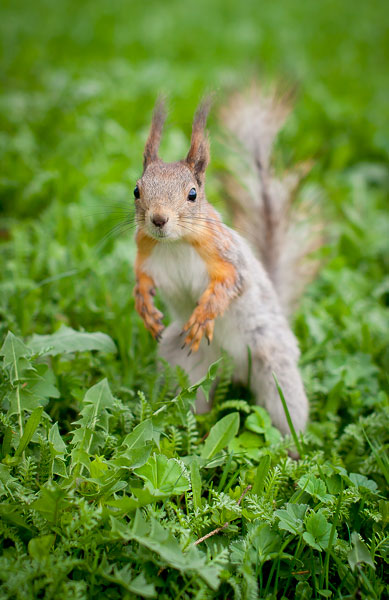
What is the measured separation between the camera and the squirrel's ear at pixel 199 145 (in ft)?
5.54

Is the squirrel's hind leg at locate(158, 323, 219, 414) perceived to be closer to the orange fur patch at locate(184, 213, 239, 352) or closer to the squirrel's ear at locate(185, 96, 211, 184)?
the orange fur patch at locate(184, 213, 239, 352)

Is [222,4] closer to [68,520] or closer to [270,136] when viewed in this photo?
[270,136]

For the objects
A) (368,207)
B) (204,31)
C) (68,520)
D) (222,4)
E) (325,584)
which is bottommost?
(325,584)

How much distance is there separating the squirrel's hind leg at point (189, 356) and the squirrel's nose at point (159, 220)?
499 mm

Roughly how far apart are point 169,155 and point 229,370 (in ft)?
5.79

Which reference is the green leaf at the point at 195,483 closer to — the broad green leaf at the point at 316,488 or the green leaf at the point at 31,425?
the broad green leaf at the point at 316,488

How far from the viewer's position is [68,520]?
1282 millimetres

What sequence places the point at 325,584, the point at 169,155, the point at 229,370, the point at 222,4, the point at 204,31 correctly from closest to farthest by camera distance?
the point at 325,584
the point at 229,370
the point at 169,155
the point at 204,31
the point at 222,4

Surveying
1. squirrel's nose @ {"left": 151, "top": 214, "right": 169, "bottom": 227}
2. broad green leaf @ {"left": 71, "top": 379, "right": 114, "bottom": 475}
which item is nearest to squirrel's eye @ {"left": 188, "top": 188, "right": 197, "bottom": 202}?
squirrel's nose @ {"left": 151, "top": 214, "right": 169, "bottom": 227}

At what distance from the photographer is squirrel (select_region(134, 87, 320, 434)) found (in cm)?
167

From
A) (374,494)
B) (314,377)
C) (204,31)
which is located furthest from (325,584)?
(204,31)

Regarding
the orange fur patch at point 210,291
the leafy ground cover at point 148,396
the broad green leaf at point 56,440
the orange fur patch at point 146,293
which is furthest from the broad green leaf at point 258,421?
the broad green leaf at point 56,440

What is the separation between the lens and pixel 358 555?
134 centimetres

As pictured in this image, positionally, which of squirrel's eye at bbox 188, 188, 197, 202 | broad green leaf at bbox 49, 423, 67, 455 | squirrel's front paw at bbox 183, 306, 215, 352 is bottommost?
broad green leaf at bbox 49, 423, 67, 455
